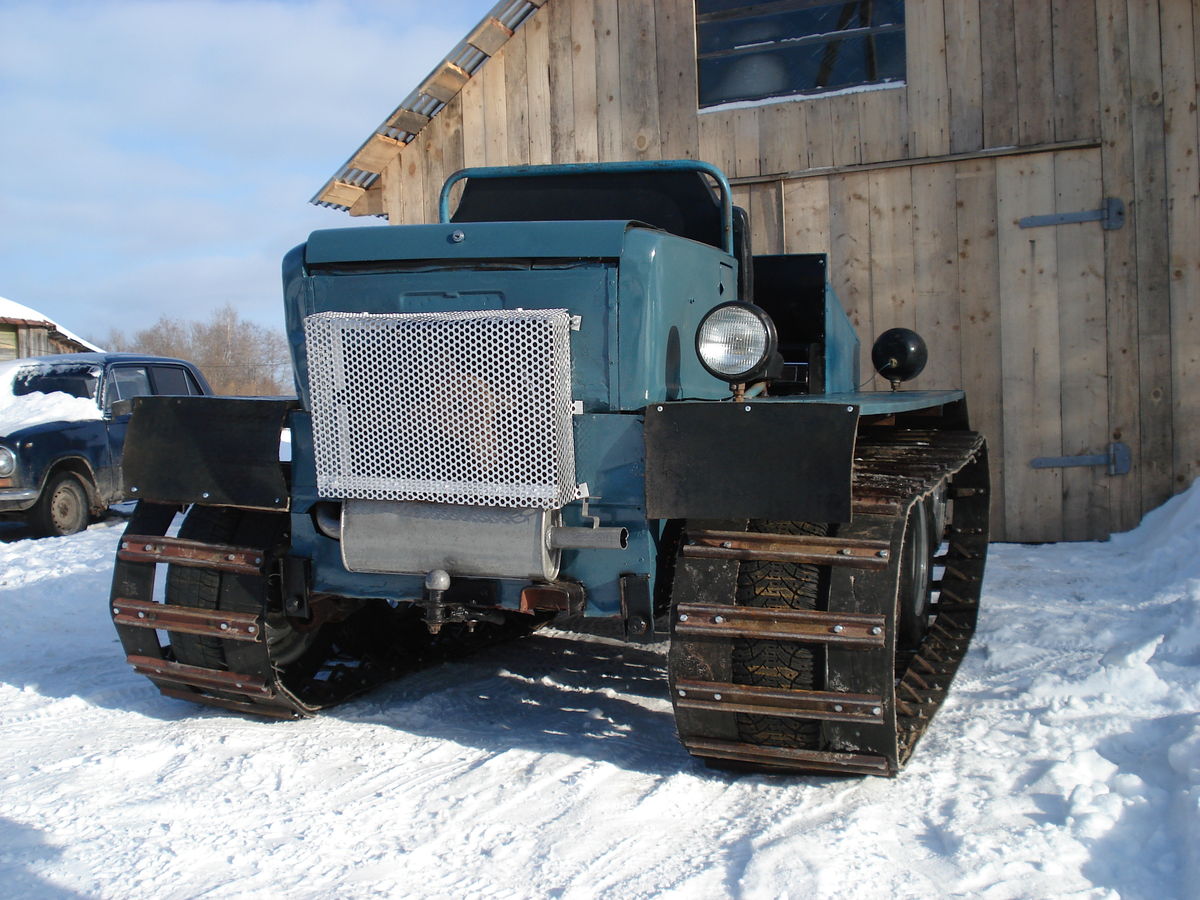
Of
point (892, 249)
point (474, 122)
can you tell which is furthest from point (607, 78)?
point (892, 249)

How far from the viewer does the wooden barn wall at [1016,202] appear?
24.1ft

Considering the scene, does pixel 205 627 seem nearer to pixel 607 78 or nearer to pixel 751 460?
pixel 751 460

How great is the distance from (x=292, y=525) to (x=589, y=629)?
2.20 metres

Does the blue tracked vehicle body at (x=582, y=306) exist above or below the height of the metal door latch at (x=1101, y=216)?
below

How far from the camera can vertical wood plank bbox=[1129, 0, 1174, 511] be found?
7340 millimetres

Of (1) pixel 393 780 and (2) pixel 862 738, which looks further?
(1) pixel 393 780

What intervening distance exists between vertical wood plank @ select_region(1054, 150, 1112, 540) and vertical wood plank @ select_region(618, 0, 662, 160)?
321 cm

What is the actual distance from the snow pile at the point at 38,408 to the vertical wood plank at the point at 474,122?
172 inches

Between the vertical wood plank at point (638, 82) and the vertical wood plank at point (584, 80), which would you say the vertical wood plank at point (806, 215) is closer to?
the vertical wood plank at point (638, 82)

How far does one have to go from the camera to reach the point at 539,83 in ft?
29.7

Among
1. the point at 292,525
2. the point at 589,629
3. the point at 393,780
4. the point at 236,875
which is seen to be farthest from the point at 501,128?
the point at 236,875

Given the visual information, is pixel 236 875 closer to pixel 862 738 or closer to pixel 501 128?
pixel 862 738

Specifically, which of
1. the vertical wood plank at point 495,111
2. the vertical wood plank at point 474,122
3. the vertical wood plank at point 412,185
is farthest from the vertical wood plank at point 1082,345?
the vertical wood plank at point 412,185

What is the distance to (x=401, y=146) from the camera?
9484 mm
